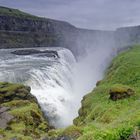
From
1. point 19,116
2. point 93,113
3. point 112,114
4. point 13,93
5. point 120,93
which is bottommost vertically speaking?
point 19,116

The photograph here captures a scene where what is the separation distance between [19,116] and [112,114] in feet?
30.7

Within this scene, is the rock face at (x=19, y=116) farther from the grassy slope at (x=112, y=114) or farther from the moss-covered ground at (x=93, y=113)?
the grassy slope at (x=112, y=114)

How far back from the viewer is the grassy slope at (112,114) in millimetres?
13777

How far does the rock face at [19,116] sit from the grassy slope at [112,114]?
352 cm

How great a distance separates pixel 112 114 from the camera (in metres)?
24.1

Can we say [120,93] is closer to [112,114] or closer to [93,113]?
[93,113]

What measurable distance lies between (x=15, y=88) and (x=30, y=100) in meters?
1.96

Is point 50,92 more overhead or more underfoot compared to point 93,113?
more underfoot

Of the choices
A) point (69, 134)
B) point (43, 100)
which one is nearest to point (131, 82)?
point (43, 100)

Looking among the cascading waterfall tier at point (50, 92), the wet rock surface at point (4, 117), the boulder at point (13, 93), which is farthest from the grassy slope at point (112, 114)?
the cascading waterfall tier at point (50, 92)

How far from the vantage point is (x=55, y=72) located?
57.6m

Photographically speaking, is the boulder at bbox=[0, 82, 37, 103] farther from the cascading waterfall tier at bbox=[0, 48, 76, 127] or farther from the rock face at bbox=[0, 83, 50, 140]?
the cascading waterfall tier at bbox=[0, 48, 76, 127]

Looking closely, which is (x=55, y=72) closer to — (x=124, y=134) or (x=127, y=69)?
(x=127, y=69)

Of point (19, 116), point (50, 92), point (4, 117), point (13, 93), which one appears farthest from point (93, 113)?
point (50, 92)
